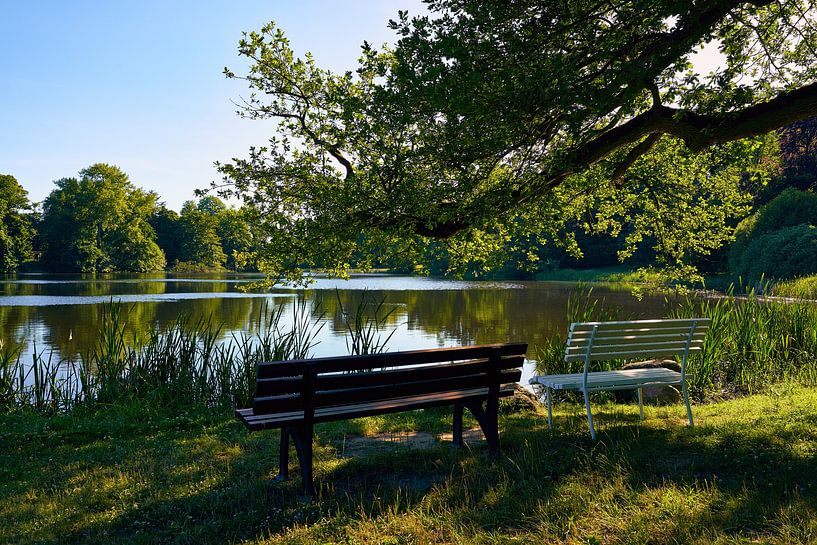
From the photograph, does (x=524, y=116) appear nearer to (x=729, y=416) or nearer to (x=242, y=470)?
(x=729, y=416)

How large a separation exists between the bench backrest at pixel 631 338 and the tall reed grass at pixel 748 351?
2.60 metres

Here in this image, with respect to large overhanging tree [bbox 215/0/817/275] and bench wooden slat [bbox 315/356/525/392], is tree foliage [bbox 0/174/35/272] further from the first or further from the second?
bench wooden slat [bbox 315/356/525/392]

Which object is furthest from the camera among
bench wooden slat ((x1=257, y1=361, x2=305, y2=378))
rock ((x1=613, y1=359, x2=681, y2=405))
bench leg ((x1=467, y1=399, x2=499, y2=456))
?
rock ((x1=613, y1=359, x2=681, y2=405))

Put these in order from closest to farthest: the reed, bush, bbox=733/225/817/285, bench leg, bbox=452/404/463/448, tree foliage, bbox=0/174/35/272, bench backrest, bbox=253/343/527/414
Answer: bench backrest, bbox=253/343/527/414, bench leg, bbox=452/404/463/448, the reed, bush, bbox=733/225/817/285, tree foliage, bbox=0/174/35/272

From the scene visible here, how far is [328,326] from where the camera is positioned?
1825cm

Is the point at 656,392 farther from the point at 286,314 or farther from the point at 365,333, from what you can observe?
the point at 286,314

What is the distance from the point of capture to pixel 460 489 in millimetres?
3689

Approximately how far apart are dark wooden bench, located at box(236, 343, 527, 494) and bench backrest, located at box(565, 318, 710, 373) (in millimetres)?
502

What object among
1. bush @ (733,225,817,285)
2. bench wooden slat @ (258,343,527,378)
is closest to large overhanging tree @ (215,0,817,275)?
bench wooden slat @ (258,343,527,378)

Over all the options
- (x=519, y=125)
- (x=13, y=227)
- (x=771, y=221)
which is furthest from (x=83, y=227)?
(x=519, y=125)

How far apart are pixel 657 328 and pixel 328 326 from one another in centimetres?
1386

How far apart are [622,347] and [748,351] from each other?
5061mm

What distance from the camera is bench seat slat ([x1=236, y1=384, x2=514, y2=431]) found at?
12.8 ft

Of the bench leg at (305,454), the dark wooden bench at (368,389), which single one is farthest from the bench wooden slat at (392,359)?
the bench leg at (305,454)
